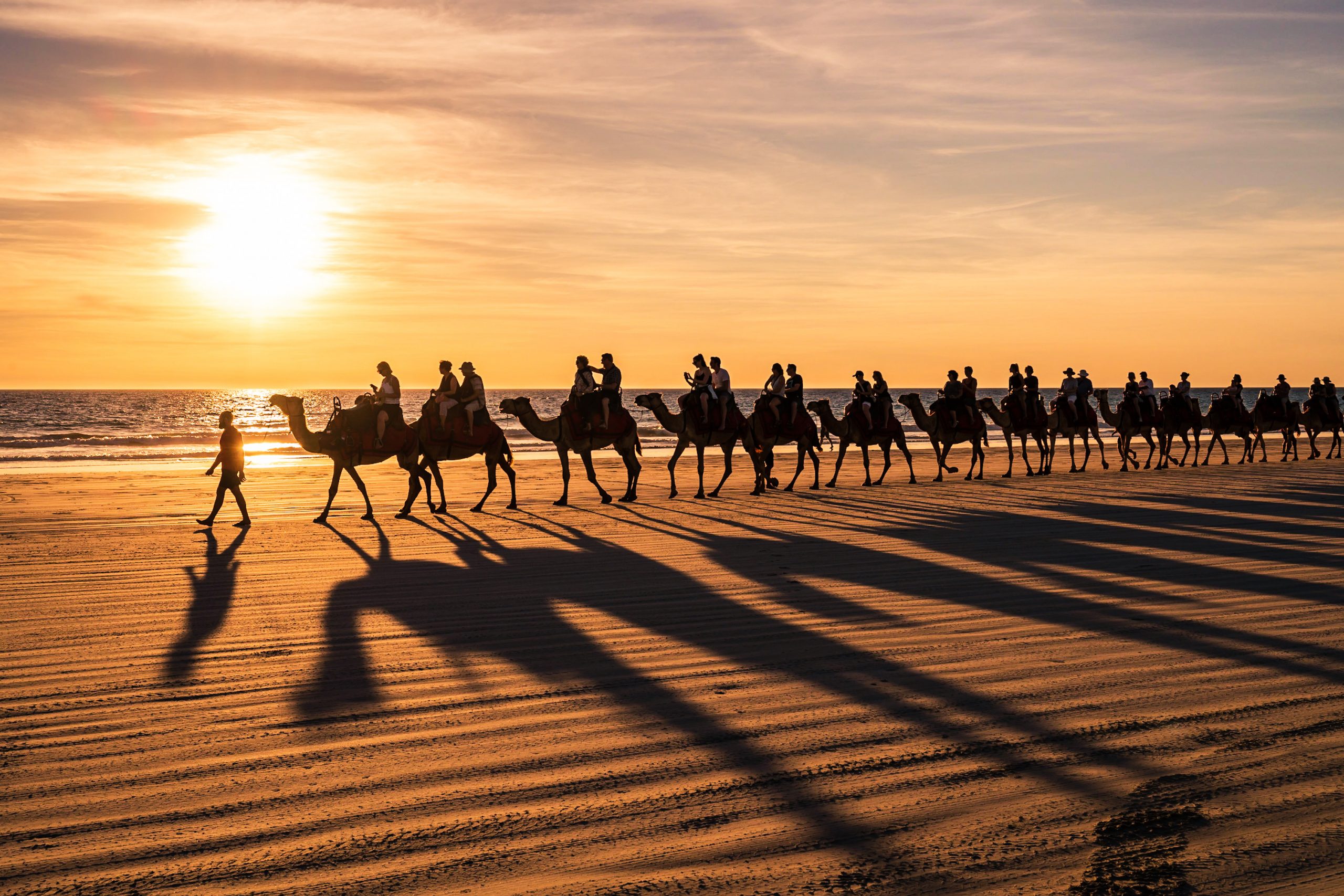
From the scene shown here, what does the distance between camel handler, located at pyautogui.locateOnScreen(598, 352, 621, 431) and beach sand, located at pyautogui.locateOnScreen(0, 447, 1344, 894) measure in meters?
7.03

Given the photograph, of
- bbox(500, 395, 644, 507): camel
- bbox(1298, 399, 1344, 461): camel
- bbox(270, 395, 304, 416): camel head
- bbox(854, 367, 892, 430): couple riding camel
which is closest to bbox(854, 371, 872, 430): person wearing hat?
bbox(854, 367, 892, 430): couple riding camel

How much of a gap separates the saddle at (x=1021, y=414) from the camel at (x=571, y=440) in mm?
11130

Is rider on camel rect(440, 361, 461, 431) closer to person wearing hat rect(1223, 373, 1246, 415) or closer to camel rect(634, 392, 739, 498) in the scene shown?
camel rect(634, 392, 739, 498)

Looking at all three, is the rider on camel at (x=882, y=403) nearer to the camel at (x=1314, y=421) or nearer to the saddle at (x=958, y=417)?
the saddle at (x=958, y=417)

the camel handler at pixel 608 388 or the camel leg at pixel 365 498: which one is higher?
the camel handler at pixel 608 388

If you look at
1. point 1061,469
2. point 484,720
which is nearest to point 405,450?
point 484,720

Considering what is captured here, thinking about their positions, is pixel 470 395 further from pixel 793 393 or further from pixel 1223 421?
pixel 1223 421

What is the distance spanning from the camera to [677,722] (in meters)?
6.18

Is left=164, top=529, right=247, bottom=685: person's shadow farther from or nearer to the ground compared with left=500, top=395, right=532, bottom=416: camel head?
nearer to the ground

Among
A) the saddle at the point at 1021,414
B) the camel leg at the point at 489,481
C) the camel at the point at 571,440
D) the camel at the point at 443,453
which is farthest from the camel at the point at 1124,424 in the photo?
the camel leg at the point at 489,481

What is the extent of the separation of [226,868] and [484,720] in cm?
209

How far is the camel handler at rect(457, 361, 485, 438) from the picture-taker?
19.0 meters

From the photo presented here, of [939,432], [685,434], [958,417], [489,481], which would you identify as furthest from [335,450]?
[958,417]

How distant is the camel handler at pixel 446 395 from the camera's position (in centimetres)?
1898
